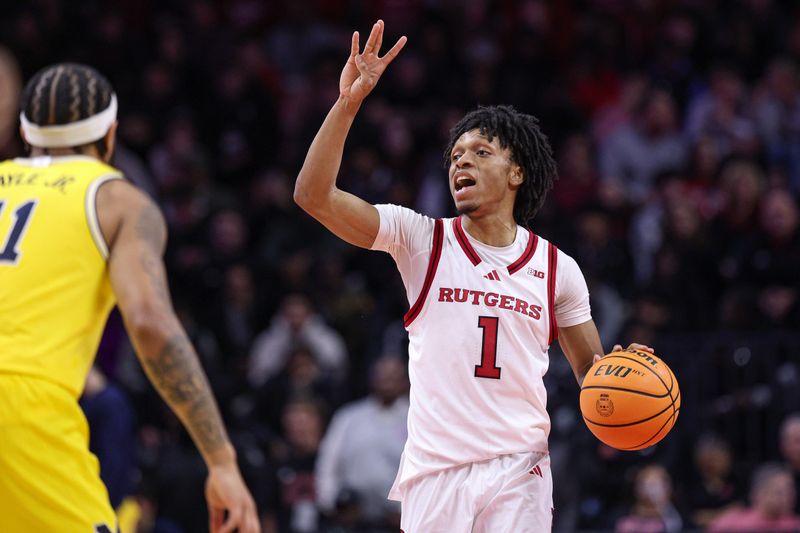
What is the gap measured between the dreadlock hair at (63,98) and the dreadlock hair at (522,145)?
1.86 meters

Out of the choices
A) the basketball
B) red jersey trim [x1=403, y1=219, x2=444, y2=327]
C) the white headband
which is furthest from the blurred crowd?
the basketball

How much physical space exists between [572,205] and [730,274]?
201 cm

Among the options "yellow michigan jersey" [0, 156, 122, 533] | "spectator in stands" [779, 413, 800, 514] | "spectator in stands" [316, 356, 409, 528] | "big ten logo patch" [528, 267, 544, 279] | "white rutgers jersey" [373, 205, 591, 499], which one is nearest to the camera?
"yellow michigan jersey" [0, 156, 122, 533]

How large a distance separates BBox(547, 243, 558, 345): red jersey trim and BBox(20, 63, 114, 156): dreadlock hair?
217 centimetres

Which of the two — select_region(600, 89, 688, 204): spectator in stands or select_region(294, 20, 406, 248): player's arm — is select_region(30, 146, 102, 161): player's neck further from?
select_region(600, 89, 688, 204): spectator in stands

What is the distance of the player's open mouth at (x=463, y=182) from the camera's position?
222 inches

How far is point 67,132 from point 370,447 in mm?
6659

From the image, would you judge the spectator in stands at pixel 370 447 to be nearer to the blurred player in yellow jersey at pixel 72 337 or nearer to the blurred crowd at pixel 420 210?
the blurred crowd at pixel 420 210

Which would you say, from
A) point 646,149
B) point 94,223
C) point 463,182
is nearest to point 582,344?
point 463,182

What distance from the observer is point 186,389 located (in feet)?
14.1

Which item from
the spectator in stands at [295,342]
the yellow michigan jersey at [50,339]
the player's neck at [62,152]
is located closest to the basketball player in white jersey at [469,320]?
the player's neck at [62,152]

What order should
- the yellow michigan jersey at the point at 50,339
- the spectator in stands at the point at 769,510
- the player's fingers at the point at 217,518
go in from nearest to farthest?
the yellow michigan jersey at the point at 50,339, the player's fingers at the point at 217,518, the spectator in stands at the point at 769,510

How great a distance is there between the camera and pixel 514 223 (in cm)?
588

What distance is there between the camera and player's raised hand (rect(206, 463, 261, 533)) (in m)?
4.17
